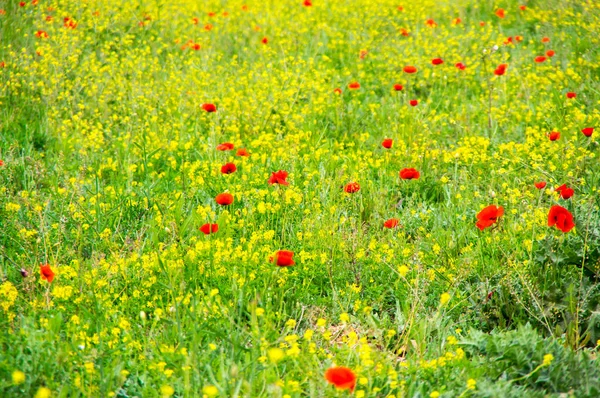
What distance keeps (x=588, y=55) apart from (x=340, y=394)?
164 inches

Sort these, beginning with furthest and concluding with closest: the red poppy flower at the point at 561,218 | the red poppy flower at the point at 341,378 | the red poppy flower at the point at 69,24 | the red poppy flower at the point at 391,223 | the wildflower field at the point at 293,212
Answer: the red poppy flower at the point at 69,24, the red poppy flower at the point at 391,223, the red poppy flower at the point at 561,218, the wildflower field at the point at 293,212, the red poppy flower at the point at 341,378

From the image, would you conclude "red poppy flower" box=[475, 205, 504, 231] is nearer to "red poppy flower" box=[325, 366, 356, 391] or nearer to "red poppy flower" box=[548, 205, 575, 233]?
"red poppy flower" box=[548, 205, 575, 233]

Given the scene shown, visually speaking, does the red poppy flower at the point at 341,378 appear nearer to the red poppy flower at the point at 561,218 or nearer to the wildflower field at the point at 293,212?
the wildflower field at the point at 293,212

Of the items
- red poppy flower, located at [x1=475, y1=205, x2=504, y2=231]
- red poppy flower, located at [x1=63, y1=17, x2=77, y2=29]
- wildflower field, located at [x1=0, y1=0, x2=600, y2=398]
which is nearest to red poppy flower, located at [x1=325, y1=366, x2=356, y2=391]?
wildflower field, located at [x1=0, y1=0, x2=600, y2=398]

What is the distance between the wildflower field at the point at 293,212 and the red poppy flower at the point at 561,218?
0.01 meters

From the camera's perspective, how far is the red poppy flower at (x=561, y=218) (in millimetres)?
2459

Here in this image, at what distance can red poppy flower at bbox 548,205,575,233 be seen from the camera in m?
2.46

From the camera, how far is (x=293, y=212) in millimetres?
3293

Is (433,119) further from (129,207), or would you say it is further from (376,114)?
(129,207)

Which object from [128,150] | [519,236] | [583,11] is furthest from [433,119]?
[583,11]

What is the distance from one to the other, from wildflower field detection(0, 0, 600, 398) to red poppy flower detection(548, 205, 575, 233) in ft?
0.04

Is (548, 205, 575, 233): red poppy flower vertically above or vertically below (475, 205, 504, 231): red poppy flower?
above

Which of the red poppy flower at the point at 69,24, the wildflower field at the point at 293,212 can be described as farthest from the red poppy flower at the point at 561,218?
the red poppy flower at the point at 69,24

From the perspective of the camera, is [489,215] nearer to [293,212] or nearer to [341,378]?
[293,212]
